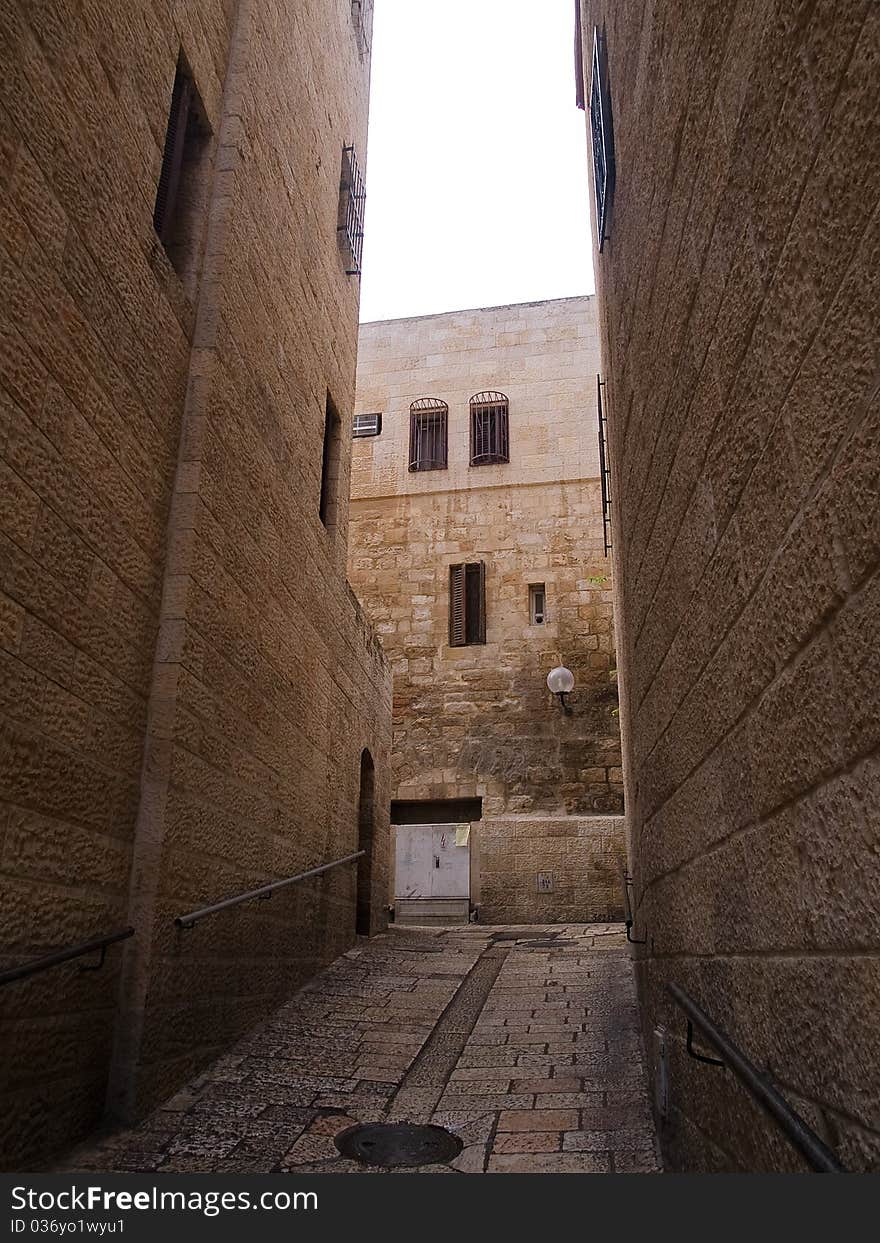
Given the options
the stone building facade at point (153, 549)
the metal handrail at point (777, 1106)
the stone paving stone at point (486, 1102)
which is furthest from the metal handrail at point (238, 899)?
the metal handrail at point (777, 1106)

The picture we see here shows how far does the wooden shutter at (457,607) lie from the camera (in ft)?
43.5

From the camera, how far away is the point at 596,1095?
4043 mm

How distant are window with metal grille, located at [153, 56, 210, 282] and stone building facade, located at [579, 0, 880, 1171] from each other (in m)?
2.75

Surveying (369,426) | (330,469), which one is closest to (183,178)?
(330,469)

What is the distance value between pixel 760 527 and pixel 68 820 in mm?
2787

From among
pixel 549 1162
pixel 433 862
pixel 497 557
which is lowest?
pixel 549 1162

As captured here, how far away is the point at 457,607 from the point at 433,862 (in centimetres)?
369

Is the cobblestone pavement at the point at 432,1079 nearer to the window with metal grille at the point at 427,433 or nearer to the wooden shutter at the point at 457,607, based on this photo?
the wooden shutter at the point at 457,607

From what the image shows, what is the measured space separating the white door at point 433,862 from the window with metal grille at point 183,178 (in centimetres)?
843

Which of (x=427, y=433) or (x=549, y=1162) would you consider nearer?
(x=549, y=1162)

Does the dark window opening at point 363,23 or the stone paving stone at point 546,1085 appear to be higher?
the dark window opening at point 363,23

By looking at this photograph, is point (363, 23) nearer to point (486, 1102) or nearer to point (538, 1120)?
point (486, 1102)

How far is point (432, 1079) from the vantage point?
4.40 m

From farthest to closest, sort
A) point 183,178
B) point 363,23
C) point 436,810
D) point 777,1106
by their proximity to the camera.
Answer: point 436,810 < point 363,23 < point 183,178 < point 777,1106
